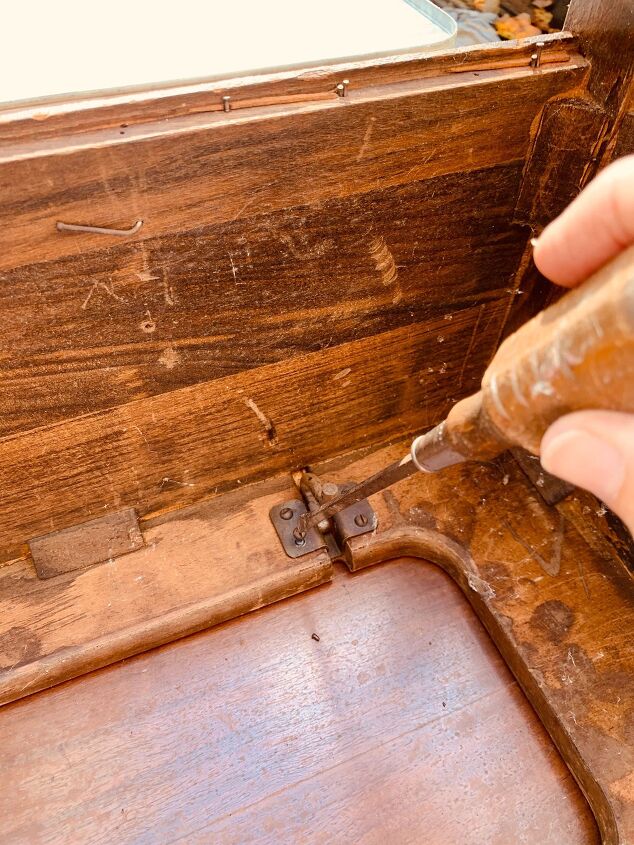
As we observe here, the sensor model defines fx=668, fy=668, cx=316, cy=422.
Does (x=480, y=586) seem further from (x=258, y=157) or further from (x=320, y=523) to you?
(x=258, y=157)

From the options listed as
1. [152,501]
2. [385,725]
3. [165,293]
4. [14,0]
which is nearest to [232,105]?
[165,293]

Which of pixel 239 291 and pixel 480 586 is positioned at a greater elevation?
pixel 239 291

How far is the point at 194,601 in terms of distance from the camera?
3.14 ft

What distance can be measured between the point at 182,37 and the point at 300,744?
0.89 meters

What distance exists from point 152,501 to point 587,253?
2.37ft

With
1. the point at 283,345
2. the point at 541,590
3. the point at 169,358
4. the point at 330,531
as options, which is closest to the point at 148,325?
the point at 169,358

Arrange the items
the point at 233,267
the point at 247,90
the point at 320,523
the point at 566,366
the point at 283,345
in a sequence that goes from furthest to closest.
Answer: the point at 320,523, the point at 283,345, the point at 233,267, the point at 247,90, the point at 566,366

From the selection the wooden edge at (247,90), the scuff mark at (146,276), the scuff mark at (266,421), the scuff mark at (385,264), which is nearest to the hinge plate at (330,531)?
the scuff mark at (266,421)

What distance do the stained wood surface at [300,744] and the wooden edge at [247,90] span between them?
2.22 ft

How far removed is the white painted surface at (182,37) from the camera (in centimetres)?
71

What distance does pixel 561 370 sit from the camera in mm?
465

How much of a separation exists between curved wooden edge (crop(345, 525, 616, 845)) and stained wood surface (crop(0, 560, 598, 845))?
0.02 m

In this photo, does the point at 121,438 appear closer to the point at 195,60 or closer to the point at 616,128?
the point at 195,60

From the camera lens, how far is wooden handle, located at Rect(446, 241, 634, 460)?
432 millimetres
